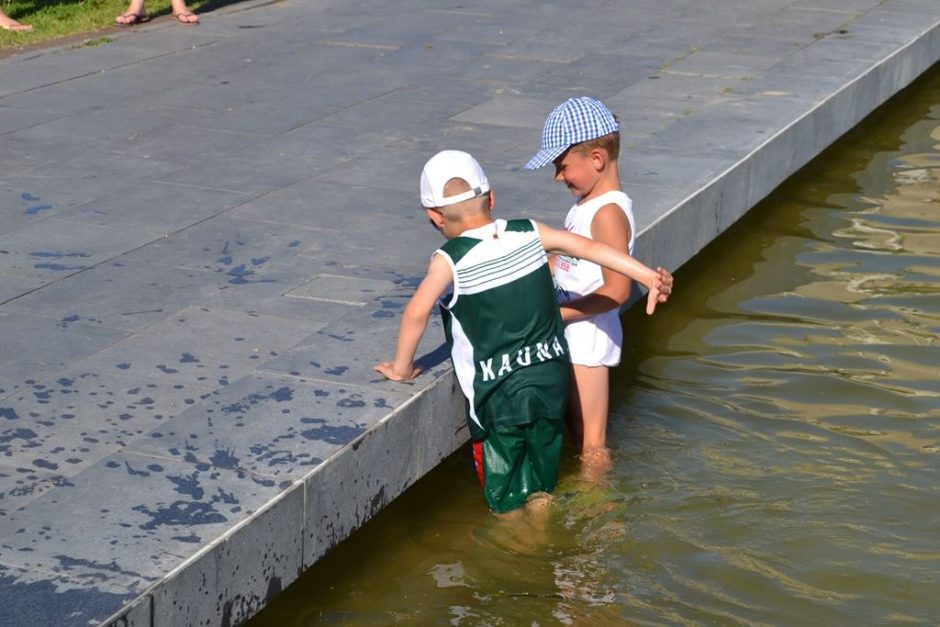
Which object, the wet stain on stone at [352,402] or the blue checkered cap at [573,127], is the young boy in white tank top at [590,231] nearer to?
the blue checkered cap at [573,127]

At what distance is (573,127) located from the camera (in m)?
4.82

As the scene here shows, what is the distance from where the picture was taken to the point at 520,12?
39.2ft

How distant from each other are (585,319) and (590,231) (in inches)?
12.2

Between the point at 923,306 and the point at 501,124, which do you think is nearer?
the point at 923,306

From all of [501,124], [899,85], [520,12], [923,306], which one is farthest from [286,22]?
[923,306]

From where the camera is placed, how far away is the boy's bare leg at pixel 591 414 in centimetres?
508

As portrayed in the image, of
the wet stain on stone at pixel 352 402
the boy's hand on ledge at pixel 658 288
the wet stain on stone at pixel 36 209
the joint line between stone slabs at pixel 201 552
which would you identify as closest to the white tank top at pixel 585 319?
the boy's hand on ledge at pixel 658 288

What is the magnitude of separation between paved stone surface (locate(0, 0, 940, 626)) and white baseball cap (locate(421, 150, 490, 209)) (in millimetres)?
680

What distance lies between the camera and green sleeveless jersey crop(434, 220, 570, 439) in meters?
4.50

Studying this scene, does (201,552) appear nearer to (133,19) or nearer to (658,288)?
(658,288)

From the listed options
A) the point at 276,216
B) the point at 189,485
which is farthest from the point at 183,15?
the point at 189,485

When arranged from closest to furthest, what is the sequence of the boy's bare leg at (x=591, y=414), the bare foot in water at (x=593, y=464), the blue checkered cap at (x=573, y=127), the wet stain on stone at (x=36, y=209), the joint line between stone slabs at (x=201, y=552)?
the joint line between stone slabs at (x=201, y=552) → the blue checkered cap at (x=573, y=127) → the boy's bare leg at (x=591, y=414) → the bare foot in water at (x=593, y=464) → the wet stain on stone at (x=36, y=209)

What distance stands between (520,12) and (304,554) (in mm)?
8350

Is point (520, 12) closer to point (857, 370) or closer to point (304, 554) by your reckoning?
point (857, 370)
